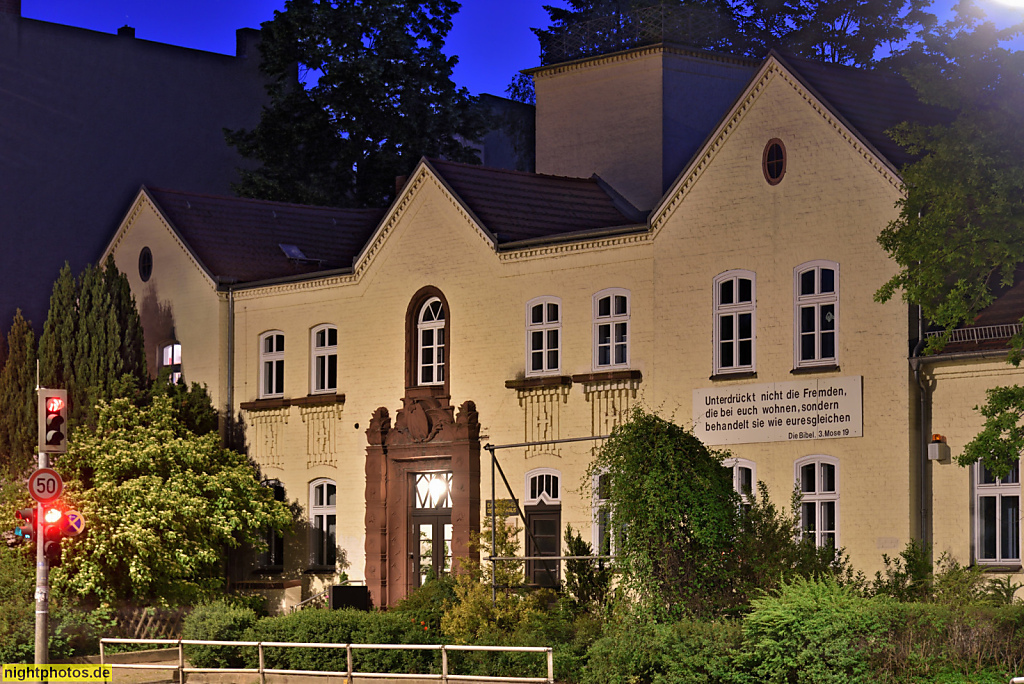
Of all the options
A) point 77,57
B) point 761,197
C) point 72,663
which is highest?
point 77,57

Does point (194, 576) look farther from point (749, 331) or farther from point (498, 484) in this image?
point (749, 331)

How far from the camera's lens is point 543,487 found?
31.7 metres

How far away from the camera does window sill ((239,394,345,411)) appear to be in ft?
118

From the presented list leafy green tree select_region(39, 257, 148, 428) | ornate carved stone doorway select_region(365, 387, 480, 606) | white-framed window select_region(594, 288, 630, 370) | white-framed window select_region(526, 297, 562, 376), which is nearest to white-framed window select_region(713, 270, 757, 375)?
white-framed window select_region(594, 288, 630, 370)

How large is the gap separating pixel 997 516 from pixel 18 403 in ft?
66.3

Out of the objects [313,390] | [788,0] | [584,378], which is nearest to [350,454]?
[313,390]

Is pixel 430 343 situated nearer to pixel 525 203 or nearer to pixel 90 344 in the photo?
pixel 525 203

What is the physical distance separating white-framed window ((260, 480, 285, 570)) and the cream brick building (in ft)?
0.24

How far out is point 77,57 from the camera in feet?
161

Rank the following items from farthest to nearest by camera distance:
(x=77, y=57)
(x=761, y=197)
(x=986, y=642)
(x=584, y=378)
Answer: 1. (x=77, y=57)
2. (x=584, y=378)
3. (x=761, y=197)
4. (x=986, y=642)

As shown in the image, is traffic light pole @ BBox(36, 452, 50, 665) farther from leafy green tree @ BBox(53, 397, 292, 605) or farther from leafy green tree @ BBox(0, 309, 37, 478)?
leafy green tree @ BBox(0, 309, 37, 478)

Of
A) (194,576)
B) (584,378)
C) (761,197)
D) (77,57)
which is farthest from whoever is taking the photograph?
(77,57)

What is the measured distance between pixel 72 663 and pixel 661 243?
41.5 ft

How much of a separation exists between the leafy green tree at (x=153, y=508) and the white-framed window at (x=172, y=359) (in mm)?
2956
